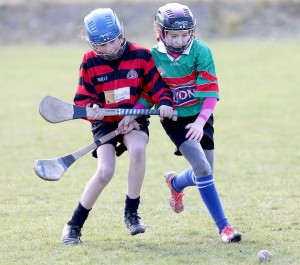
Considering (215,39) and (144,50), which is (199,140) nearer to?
(144,50)

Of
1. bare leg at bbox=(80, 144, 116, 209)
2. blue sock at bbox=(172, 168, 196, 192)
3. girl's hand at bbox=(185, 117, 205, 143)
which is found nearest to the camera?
girl's hand at bbox=(185, 117, 205, 143)

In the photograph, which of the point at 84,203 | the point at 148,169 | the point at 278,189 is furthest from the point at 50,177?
the point at 148,169

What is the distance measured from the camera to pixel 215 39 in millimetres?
30281

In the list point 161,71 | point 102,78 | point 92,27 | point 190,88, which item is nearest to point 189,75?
point 190,88

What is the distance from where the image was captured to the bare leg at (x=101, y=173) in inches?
216

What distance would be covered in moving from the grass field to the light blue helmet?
139 centimetres

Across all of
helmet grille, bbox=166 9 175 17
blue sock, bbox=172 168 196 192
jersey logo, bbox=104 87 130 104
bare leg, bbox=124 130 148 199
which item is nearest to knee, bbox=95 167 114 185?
bare leg, bbox=124 130 148 199

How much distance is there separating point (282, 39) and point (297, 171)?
21303 mm

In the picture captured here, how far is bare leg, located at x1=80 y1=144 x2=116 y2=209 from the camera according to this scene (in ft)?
18.0

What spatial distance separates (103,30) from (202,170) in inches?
46.3

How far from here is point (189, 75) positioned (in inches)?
219

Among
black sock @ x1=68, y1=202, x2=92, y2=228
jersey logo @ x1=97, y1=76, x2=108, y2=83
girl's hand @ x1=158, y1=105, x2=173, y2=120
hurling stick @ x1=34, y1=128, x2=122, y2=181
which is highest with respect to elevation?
jersey logo @ x1=97, y1=76, x2=108, y2=83

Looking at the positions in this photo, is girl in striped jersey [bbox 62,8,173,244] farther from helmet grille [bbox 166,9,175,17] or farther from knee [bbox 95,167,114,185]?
helmet grille [bbox 166,9,175,17]

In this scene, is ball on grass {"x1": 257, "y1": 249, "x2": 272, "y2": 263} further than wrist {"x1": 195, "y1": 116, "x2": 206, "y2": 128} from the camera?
No
